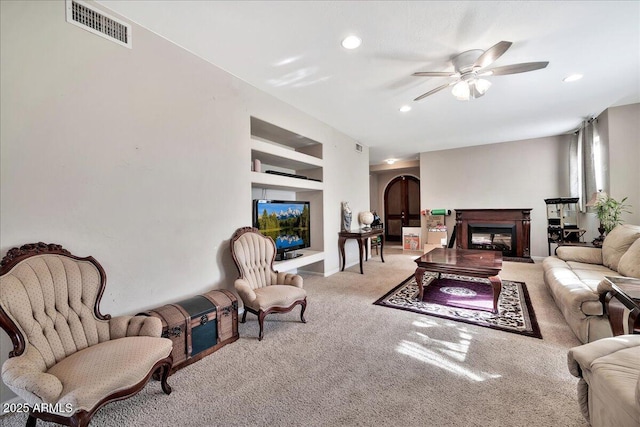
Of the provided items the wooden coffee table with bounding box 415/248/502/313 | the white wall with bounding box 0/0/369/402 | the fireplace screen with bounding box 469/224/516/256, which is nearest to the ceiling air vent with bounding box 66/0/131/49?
the white wall with bounding box 0/0/369/402

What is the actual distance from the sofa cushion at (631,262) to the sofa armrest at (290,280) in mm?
3288

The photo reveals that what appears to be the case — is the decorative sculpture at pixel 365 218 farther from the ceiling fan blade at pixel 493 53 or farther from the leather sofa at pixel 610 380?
the leather sofa at pixel 610 380

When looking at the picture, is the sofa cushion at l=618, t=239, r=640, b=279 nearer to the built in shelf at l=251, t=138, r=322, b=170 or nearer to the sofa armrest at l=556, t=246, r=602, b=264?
the sofa armrest at l=556, t=246, r=602, b=264

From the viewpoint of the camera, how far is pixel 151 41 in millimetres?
2213

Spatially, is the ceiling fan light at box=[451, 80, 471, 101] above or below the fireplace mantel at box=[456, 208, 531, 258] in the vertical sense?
above

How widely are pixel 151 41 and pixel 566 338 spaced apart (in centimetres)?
450

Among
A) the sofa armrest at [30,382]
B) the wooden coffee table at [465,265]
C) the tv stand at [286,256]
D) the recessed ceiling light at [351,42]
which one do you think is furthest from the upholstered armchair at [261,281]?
the recessed ceiling light at [351,42]

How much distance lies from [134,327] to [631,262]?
4.47 meters

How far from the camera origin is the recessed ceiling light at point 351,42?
7.50 feet

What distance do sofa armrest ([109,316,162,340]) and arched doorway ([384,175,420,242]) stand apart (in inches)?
328

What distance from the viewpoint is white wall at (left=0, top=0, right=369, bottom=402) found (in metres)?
1.60

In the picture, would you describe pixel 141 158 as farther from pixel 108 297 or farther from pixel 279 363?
pixel 279 363

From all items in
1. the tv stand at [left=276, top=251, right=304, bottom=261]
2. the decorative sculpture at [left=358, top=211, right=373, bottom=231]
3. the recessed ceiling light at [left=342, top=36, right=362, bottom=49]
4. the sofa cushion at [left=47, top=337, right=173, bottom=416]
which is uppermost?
the recessed ceiling light at [left=342, top=36, right=362, bottom=49]

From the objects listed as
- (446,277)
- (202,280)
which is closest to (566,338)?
(446,277)
